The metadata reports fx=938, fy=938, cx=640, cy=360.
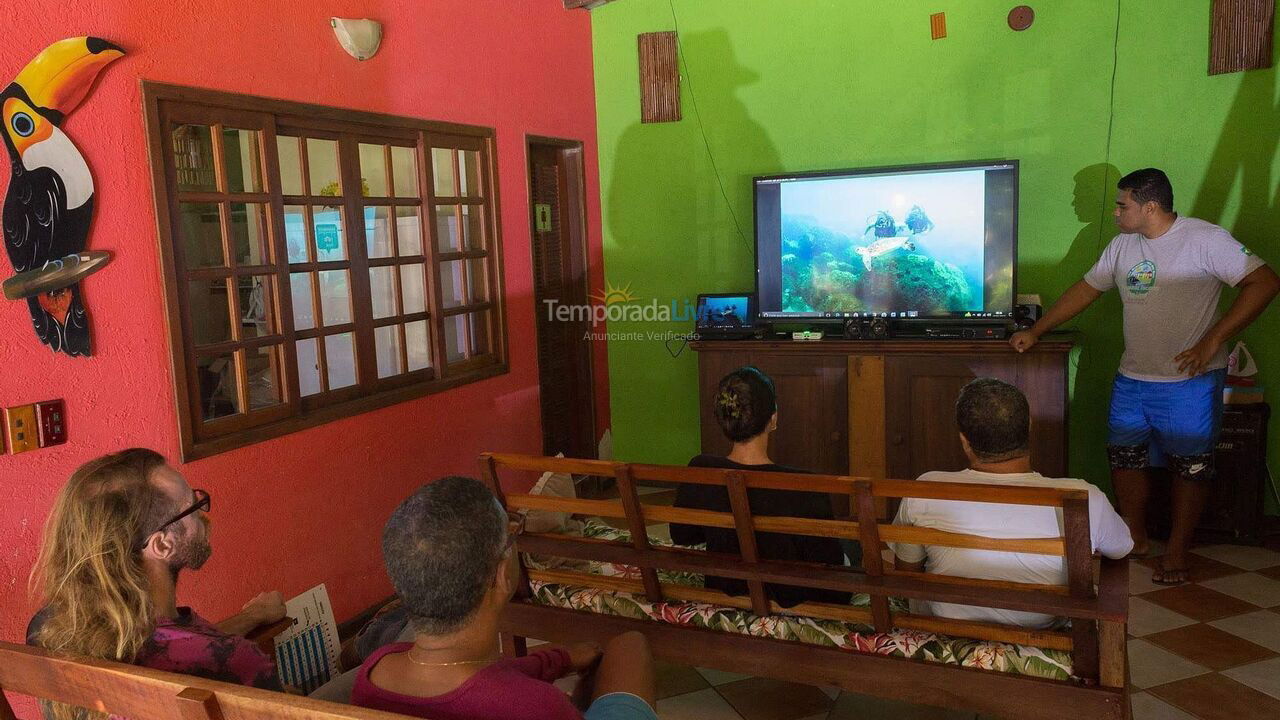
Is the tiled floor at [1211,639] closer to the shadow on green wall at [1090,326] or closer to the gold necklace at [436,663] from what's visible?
the shadow on green wall at [1090,326]

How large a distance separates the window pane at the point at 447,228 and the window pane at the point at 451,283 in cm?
8

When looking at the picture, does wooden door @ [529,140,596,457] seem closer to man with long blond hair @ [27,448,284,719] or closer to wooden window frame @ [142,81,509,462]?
wooden window frame @ [142,81,509,462]

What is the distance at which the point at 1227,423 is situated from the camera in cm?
407

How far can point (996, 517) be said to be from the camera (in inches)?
88.0

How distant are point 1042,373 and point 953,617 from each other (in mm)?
2239

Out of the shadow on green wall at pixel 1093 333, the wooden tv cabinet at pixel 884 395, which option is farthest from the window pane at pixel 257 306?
the shadow on green wall at pixel 1093 333

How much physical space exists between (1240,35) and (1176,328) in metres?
1.39

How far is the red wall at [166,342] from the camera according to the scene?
253cm

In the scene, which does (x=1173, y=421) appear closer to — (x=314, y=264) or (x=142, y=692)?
(x=314, y=264)

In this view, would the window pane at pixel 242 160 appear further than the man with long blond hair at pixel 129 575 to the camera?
Yes

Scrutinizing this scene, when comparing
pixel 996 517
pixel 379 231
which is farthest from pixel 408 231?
pixel 996 517

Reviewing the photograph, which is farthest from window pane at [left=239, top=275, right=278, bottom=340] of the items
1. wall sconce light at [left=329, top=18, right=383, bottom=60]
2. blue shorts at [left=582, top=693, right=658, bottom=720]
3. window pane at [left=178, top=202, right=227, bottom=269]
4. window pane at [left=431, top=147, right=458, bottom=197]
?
blue shorts at [left=582, top=693, right=658, bottom=720]

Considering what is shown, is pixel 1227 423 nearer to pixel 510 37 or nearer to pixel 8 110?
pixel 510 37

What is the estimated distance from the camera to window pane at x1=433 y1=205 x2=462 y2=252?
420 cm
